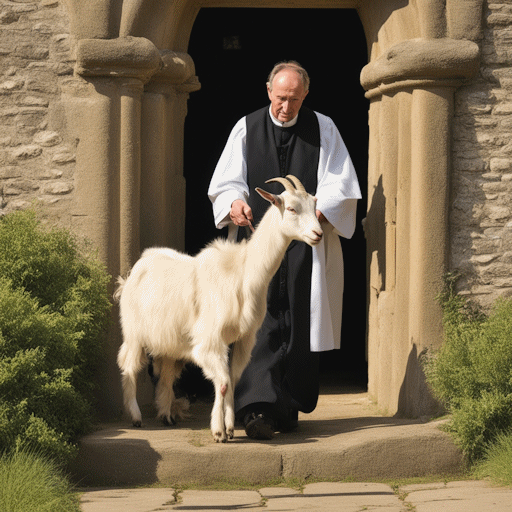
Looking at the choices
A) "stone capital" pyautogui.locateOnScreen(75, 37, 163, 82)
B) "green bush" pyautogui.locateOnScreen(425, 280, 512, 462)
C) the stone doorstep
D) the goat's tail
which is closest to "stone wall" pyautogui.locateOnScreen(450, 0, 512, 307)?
"green bush" pyautogui.locateOnScreen(425, 280, 512, 462)

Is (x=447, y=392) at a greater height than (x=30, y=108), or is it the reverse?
(x=30, y=108)

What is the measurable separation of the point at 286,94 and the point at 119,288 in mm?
1690

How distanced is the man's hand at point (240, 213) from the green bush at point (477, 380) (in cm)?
161

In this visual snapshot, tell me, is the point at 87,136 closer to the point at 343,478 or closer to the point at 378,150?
the point at 378,150

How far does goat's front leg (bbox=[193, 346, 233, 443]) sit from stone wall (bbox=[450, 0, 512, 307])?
1954mm

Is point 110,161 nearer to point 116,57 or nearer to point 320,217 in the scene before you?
point 116,57

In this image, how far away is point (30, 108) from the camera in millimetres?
6184

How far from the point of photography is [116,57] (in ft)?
19.9

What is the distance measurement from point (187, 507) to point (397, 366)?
2271mm

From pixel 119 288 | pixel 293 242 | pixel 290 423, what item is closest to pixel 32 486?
pixel 119 288

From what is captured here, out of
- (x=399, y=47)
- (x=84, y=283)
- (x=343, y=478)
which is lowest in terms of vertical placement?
(x=343, y=478)

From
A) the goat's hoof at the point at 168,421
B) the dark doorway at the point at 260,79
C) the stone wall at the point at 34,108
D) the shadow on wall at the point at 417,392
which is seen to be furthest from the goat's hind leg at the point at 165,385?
the dark doorway at the point at 260,79

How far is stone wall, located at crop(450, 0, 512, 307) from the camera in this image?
20.4 feet

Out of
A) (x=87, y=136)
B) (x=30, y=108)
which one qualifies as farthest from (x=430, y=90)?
(x=30, y=108)
